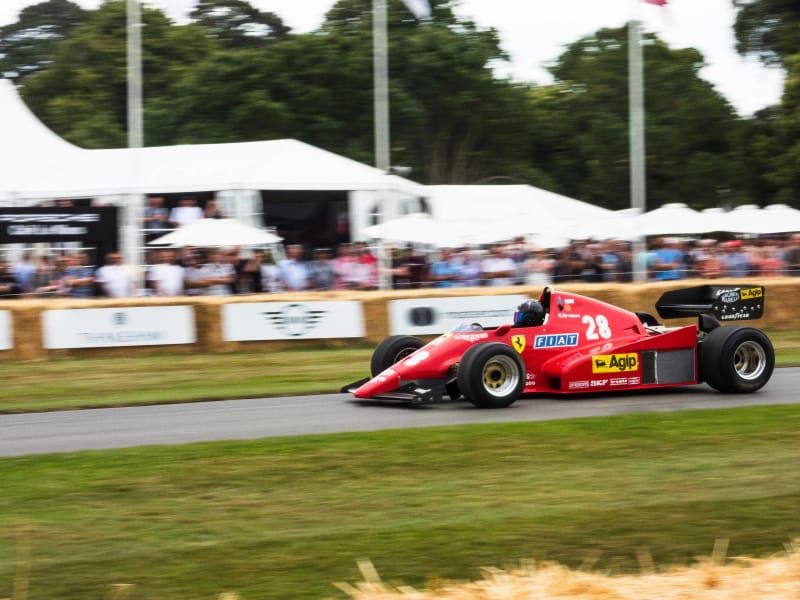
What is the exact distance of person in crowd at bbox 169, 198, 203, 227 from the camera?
22141mm

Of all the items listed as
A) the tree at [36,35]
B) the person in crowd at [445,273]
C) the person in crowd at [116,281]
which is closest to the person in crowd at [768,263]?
the person in crowd at [445,273]

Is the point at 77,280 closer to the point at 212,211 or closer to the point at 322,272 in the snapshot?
the point at 322,272

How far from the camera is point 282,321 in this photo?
1728 centimetres

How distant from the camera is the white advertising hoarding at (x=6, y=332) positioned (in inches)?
638

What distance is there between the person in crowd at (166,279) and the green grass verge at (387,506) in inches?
390

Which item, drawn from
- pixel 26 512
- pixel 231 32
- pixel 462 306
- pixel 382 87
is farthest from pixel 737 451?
pixel 231 32

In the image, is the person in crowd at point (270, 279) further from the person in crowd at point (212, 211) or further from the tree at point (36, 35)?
the tree at point (36, 35)

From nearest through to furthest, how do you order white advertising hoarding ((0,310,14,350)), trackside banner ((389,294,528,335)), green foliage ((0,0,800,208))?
white advertising hoarding ((0,310,14,350)) → trackside banner ((389,294,528,335)) → green foliage ((0,0,800,208))

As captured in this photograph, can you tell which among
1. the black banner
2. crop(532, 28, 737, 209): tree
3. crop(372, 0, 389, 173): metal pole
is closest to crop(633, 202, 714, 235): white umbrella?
crop(372, 0, 389, 173): metal pole

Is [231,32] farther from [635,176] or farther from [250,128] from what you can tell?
[635,176]

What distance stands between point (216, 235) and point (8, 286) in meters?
3.71

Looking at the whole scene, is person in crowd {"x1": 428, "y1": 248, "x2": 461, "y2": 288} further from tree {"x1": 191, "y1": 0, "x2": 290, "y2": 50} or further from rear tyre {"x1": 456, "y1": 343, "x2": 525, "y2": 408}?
tree {"x1": 191, "y1": 0, "x2": 290, "y2": 50}

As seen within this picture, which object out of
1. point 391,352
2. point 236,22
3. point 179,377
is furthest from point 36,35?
point 391,352

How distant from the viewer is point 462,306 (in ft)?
58.3
